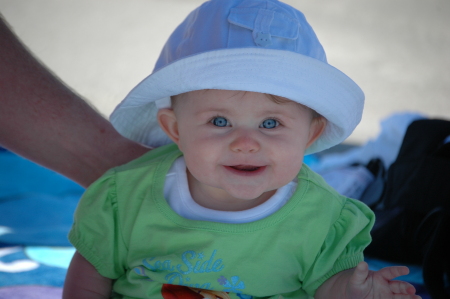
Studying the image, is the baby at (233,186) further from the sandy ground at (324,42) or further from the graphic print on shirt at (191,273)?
the sandy ground at (324,42)

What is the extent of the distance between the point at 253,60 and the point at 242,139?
16cm

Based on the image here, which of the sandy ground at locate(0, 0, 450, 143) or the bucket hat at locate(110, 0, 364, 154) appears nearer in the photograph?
the bucket hat at locate(110, 0, 364, 154)

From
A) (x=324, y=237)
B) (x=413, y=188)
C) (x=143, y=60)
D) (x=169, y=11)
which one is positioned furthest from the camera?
(x=169, y=11)

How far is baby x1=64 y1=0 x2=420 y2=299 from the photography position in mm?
958

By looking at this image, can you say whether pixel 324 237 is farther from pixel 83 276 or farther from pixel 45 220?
pixel 45 220

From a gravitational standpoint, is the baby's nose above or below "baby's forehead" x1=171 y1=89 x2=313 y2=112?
below

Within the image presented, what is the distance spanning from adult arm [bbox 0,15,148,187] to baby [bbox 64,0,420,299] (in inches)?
6.3

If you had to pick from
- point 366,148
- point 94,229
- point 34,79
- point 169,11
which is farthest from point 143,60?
point 94,229

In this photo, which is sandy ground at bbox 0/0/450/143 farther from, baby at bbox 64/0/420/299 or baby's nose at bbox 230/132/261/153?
baby's nose at bbox 230/132/261/153

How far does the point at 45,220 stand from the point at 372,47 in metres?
2.75

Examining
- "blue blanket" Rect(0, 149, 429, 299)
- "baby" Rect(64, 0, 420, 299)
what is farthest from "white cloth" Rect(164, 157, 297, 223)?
"blue blanket" Rect(0, 149, 429, 299)

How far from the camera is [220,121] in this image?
105cm

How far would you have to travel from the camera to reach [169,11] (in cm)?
362

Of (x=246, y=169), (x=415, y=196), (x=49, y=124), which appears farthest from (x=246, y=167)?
(x=415, y=196)
